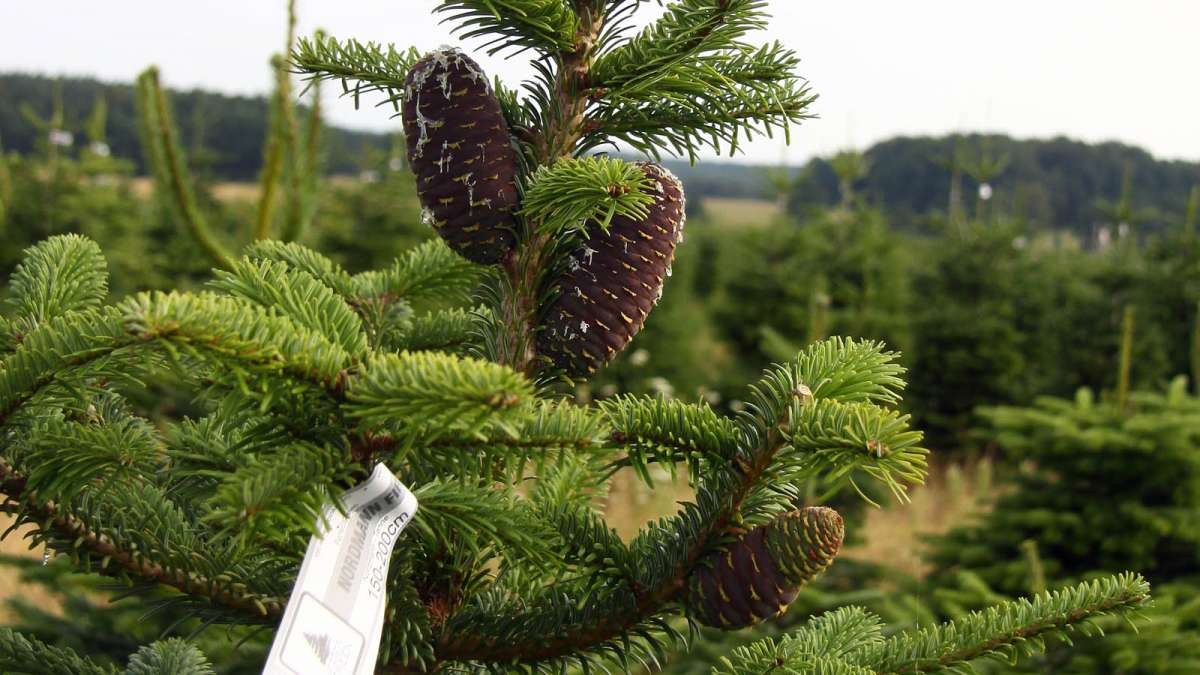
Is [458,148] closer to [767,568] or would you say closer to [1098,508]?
[767,568]

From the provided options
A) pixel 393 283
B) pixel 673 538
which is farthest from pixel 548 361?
pixel 393 283

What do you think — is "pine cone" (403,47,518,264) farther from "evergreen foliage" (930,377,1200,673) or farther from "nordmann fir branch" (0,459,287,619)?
"evergreen foliage" (930,377,1200,673)

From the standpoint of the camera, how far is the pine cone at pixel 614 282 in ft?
2.84

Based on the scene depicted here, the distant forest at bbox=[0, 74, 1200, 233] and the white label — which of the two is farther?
the distant forest at bbox=[0, 74, 1200, 233]

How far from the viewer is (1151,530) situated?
3752mm

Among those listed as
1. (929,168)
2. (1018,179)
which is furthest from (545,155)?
(1018,179)

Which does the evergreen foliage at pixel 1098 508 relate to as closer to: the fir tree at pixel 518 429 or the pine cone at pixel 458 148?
the fir tree at pixel 518 429

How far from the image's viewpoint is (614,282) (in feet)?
2.84

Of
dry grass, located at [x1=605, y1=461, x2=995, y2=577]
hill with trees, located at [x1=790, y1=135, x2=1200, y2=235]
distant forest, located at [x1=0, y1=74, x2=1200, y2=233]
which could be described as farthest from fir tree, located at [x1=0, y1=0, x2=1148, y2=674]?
hill with trees, located at [x1=790, y1=135, x2=1200, y2=235]

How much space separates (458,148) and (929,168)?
21.4m

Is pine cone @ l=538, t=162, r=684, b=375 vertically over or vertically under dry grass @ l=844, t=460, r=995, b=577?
over

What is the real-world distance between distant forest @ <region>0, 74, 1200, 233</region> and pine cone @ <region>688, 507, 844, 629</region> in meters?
9.93

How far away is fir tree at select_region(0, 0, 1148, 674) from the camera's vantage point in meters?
0.72

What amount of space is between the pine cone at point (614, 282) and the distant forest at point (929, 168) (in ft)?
32.3
